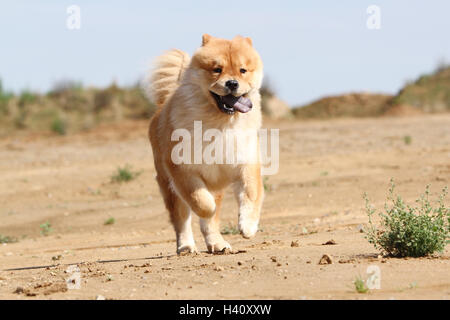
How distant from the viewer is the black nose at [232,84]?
276 inches

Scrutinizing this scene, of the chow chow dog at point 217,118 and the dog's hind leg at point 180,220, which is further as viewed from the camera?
the dog's hind leg at point 180,220

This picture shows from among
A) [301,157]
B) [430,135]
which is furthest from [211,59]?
[430,135]

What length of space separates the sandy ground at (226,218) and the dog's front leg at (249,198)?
26 cm

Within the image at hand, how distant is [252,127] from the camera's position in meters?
7.38

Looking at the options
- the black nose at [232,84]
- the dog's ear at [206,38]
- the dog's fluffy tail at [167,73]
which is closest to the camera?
the black nose at [232,84]

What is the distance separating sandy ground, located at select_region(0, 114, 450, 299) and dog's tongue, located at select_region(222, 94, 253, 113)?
1.35 m

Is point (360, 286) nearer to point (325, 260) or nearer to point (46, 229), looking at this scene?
point (325, 260)

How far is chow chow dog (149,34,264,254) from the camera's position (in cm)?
714

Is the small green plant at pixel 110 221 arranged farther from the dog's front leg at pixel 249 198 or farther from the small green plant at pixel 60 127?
the small green plant at pixel 60 127

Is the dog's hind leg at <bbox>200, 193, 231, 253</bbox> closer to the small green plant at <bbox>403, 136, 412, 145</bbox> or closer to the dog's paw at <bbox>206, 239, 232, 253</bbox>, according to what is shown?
the dog's paw at <bbox>206, 239, 232, 253</bbox>

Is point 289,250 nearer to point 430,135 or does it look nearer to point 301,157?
point 301,157

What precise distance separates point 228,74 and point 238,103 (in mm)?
287

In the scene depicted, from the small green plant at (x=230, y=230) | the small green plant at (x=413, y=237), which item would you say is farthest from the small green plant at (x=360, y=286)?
the small green plant at (x=230, y=230)

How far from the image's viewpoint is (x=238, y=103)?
7.16 m
